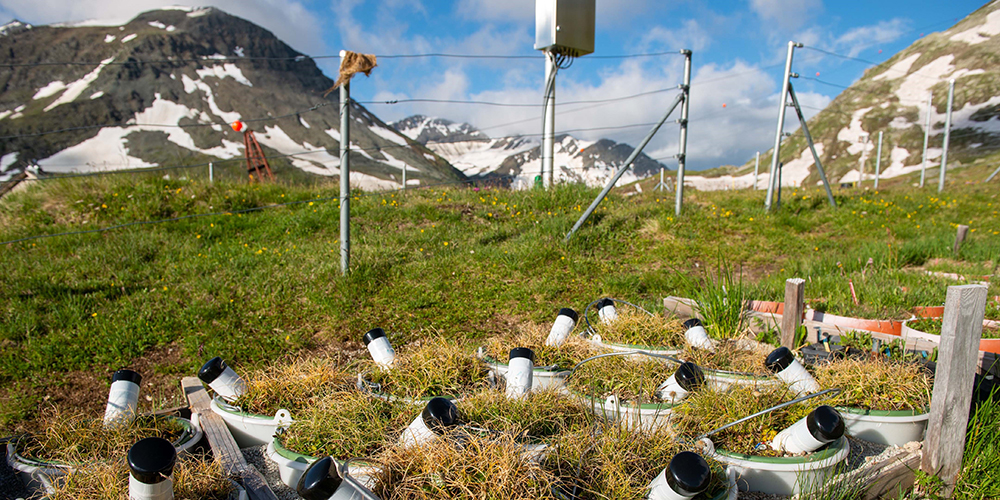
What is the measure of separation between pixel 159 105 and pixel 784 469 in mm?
88249

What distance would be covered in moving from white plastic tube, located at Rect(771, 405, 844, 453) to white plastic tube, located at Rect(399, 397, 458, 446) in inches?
55.7

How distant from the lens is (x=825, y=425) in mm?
1980

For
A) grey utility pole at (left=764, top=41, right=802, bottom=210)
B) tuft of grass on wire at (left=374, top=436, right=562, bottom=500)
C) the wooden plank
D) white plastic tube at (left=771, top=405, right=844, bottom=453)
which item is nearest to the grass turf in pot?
white plastic tube at (left=771, top=405, right=844, bottom=453)

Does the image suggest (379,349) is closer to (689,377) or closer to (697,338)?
(689,377)

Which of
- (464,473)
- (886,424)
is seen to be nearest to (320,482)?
(464,473)

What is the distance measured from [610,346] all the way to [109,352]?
396 cm

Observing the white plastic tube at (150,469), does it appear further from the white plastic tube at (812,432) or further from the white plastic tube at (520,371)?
the white plastic tube at (812,432)

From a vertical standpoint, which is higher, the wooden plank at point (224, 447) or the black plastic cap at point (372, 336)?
the black plastic cap at point (372, 336)

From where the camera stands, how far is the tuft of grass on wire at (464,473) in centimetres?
158

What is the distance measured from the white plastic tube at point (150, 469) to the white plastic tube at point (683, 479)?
1.56 meters

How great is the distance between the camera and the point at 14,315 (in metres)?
4.45

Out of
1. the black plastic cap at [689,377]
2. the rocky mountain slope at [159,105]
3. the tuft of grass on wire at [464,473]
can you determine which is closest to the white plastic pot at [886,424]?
the black plastic cap at [689,377]

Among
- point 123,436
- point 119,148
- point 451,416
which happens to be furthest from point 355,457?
point 119,148

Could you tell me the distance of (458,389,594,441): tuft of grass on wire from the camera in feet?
6.75
